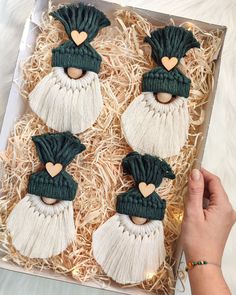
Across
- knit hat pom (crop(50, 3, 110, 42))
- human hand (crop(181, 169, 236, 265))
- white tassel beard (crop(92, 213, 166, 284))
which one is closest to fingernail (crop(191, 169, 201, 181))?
human hand (crop(181, 169, 236, 265))

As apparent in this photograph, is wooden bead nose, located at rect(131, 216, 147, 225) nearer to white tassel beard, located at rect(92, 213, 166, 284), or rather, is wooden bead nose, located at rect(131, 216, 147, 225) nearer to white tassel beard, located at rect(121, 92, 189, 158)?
white tassel beard, located at rect(92, 213, 166, 284)

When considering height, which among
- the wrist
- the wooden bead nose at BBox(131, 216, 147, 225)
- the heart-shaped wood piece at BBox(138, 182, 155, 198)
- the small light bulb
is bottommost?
the small light bulb

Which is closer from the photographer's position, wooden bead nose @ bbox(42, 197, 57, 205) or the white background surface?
wooden bead nose @ bbox(42, 197, 57, 205)

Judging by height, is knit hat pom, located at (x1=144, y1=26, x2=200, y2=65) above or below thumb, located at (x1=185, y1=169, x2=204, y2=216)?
above

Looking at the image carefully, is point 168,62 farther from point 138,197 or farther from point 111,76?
point 138,197

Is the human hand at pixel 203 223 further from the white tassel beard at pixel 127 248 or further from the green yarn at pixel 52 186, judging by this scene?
the green yarn at pixel 52 186

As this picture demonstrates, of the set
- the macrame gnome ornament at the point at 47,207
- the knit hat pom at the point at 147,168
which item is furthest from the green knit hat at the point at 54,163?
the knit hat pom at the point at 147,168
